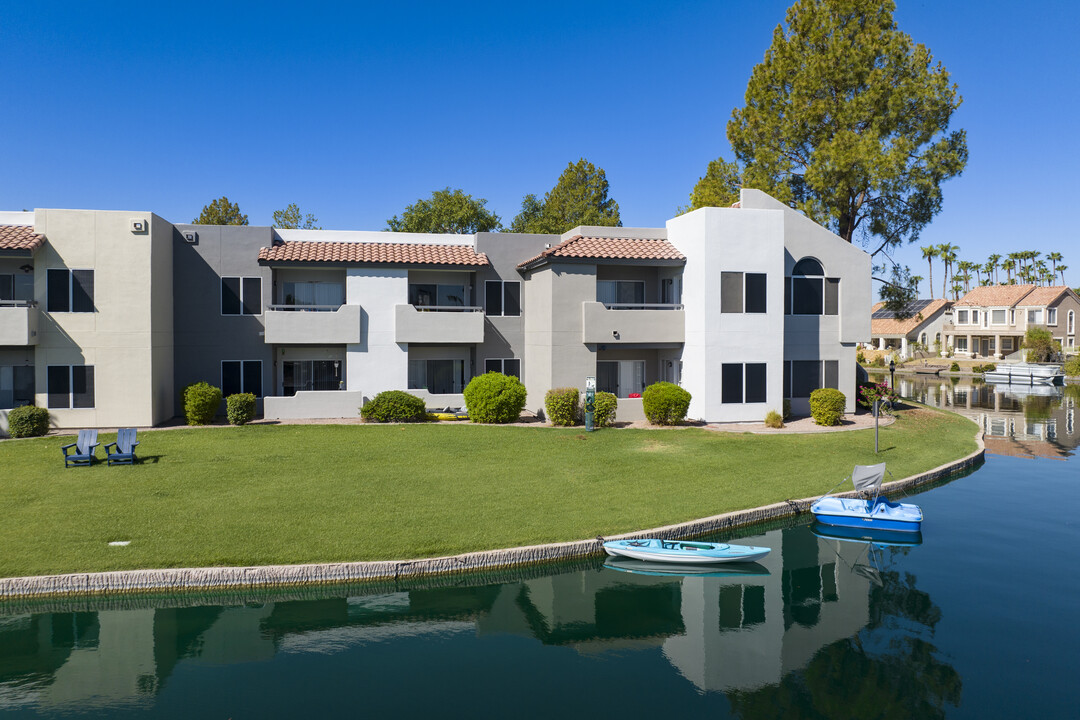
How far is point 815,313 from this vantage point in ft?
102

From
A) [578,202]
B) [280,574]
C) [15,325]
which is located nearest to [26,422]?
[15,325]

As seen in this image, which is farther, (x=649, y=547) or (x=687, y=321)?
(x=687, y=321)

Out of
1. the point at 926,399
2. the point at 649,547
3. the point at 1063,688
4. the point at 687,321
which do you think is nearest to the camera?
the point at 1063,688

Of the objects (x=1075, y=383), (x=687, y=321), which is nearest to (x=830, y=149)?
(x=687, y=321)

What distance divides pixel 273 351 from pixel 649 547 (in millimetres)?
21030

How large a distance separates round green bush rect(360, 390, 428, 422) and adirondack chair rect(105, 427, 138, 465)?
902cm

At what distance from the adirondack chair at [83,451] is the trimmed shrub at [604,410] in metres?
16.3

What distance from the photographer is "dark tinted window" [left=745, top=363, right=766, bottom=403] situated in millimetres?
28734

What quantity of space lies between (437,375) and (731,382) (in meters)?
12.7

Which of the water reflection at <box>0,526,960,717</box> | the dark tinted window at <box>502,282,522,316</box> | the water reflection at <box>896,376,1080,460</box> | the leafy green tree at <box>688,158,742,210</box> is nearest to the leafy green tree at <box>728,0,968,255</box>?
the leafy green tree at <box>688,158,742,210</box>

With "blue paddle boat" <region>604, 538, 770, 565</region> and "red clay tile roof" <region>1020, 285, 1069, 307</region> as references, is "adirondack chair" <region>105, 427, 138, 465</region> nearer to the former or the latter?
"blue paddle boat" <region>604, 538, 770, 565</region>

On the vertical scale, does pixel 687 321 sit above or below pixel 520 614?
above

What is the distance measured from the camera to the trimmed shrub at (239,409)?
26375 millimetres

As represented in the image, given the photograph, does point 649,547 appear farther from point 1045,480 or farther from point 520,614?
point 1045,480
